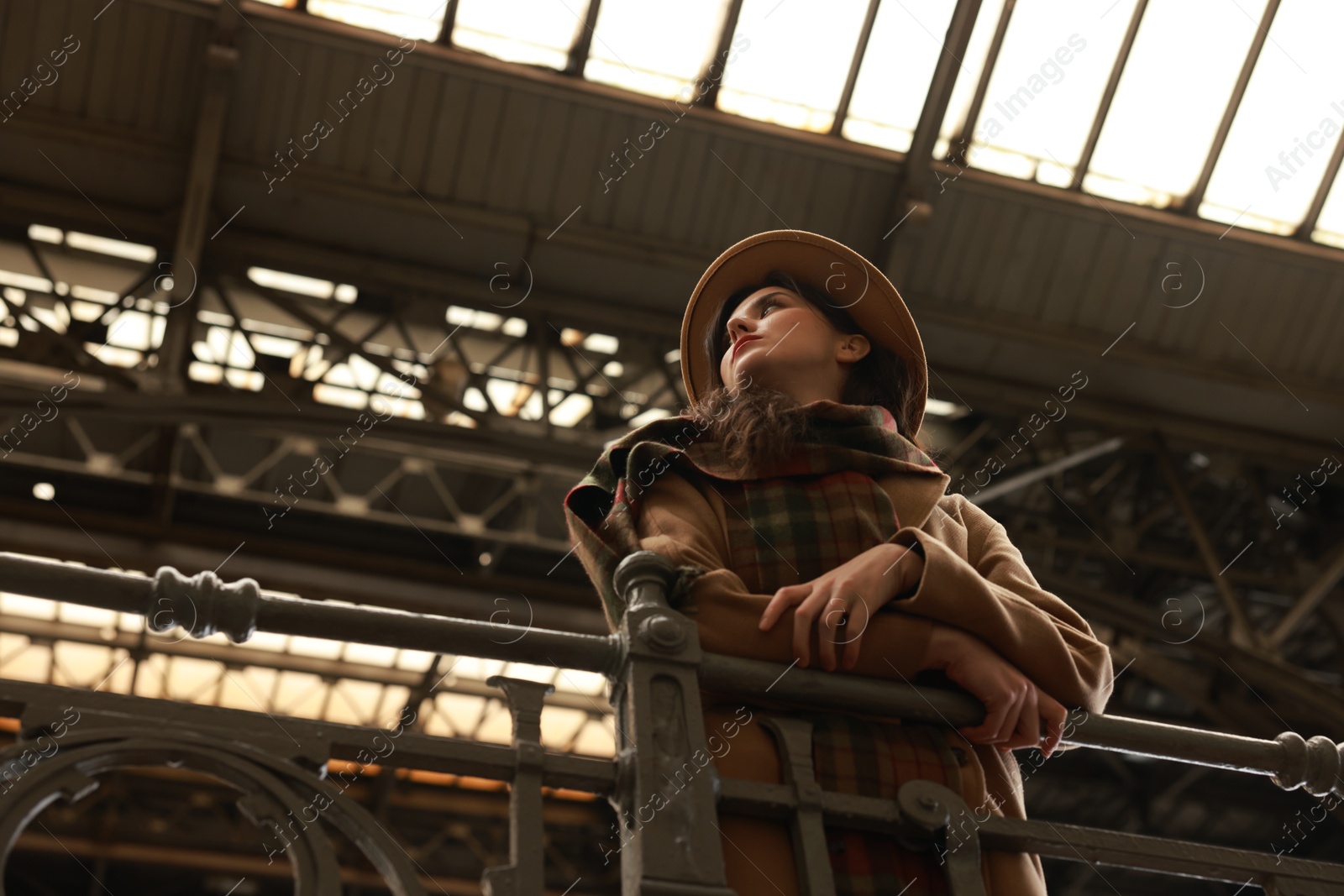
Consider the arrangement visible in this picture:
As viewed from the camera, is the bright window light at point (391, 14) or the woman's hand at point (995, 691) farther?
the bright window light at point (391, 14)

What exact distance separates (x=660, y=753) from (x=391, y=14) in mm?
7525

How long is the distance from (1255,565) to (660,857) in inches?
441

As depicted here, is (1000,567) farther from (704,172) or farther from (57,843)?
(57,843)

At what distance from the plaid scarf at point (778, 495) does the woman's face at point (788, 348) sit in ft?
0.57

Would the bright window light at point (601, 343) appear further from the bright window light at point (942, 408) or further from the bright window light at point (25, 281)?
the bright window light at point (25, 281)

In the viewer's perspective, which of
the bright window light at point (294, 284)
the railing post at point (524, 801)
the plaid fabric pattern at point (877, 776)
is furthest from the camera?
the bright window light at point (294, 284)

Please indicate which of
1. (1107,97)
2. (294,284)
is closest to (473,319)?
(294,284)

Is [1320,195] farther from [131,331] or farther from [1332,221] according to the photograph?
[131,331]

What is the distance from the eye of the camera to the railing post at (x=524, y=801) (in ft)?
5.14

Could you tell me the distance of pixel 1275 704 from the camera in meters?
10.6

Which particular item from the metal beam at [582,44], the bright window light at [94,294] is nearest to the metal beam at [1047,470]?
the metal beam at [582,44]

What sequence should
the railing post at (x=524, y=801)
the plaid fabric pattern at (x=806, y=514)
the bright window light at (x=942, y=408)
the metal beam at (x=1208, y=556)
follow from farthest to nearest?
1. the bright window light at (x=942, y=408)
2. the metal beam at (x=1208, y=556)
3. the plaid fabric pattern at (x=806, y=514)
4. the railing post at (x=524, y=801)

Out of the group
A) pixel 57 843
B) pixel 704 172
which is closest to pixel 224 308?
pixel 704 172

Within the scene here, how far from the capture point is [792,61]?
8578mm
